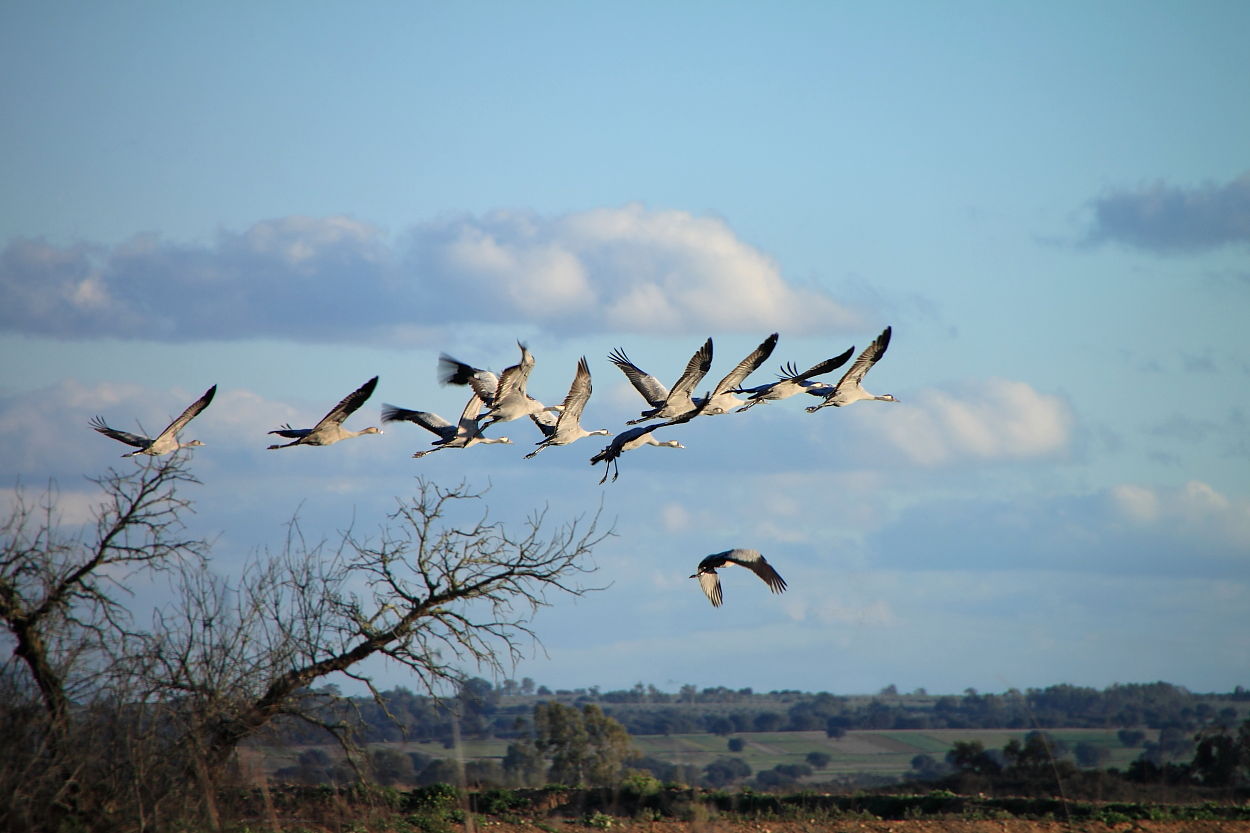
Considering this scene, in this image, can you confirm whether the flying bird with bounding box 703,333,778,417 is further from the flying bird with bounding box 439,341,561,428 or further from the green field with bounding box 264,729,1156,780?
the green field with bounding box 264,729,1156,780

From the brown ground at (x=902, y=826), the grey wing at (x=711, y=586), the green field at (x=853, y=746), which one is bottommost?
the green field at (x=853, y=746)

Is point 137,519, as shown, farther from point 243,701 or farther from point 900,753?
point 900,753

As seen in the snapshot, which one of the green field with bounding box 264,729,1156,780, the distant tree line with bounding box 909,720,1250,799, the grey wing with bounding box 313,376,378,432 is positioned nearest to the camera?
the grey wing with bounding box 313,376,378,432

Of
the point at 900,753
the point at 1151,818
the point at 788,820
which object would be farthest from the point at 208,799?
the point at 900,753

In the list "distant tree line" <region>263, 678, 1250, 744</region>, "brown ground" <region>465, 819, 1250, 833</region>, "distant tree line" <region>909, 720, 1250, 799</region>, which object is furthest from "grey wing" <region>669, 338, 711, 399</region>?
"distant tree line" <region>263, 678, 1250, 744</region>

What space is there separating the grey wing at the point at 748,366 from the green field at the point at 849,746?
47.2 meters

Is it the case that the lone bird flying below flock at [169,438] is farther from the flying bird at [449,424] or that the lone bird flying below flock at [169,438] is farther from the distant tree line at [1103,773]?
the distant tree line at [1103,773]

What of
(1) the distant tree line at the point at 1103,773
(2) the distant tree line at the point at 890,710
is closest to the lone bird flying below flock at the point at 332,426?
(1) the distant tree line at the point at 1103,773

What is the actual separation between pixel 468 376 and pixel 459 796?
31.3 feet

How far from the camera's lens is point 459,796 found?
27953 mm

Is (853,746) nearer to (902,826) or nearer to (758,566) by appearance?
(902,826)

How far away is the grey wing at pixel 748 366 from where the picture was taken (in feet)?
75.3

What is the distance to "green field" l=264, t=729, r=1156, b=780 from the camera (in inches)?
3172

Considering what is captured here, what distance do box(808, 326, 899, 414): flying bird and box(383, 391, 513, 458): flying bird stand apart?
6.52 metres
